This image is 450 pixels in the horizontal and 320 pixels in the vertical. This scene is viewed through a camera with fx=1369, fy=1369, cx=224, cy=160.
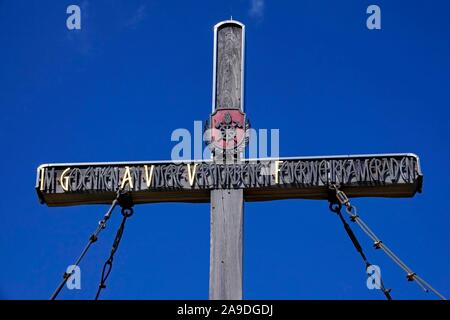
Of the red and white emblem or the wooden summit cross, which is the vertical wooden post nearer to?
the wooden summit cross

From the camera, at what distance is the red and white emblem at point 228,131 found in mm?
→ 14969

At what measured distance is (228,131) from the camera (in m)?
15.0

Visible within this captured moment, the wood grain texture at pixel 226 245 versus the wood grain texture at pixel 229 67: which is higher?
the wood grain texture at pixel 229 67

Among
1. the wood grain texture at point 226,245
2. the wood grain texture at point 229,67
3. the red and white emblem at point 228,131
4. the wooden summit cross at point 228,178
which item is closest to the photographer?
→ the wood grain texture at point 226,245

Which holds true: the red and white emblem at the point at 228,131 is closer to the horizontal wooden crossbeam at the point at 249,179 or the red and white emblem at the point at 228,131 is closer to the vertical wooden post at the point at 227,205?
the vertical wooden post at the point at 227,205

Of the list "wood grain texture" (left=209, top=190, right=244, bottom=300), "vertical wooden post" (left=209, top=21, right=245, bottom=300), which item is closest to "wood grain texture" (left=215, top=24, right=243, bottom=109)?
"vertical wooden post" (left=209, top=21, right=245, bottom=300)

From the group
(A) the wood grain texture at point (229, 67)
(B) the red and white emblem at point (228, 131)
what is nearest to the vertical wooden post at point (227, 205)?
(A) the wood grain texture at point (229, 67)

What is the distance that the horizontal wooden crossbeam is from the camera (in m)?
14.7

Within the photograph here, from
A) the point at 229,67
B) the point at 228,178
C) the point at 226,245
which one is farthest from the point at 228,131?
the point at 226,245

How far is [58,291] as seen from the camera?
13867 millimetres

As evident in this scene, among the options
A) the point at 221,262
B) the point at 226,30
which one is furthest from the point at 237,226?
the point at 226,30

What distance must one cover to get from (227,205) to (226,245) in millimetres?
521

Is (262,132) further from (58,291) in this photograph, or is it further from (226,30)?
(58,291)
